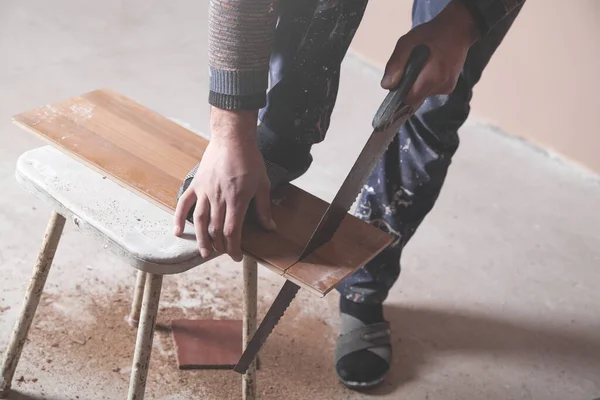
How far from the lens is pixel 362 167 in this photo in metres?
1.21

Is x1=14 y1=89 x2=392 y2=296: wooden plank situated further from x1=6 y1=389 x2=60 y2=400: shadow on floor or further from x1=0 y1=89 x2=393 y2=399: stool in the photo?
x1=6 y1=389 x2=60 y2=400: shadow on floor

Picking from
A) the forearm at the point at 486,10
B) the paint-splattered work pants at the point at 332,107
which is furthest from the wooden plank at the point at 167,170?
the forearm at the point at 486,10

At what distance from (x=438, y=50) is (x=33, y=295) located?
0.88m

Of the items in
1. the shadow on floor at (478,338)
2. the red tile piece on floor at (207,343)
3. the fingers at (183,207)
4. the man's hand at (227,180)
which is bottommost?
the red tile piece on floor at (207,343)

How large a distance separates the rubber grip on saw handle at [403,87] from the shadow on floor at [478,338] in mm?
882

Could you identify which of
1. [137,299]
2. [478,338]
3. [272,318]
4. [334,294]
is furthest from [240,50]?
[478,338]

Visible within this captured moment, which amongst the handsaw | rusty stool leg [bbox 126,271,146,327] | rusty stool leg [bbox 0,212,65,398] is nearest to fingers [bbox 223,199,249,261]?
the handsaw

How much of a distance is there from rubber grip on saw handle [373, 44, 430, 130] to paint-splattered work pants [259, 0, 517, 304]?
217 mm

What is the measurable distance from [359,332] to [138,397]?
644 millimetres

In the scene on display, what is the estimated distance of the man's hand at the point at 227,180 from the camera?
1.13 metres

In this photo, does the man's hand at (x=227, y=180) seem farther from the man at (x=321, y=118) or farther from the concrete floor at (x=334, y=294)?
the concrete floor at (x=334, y=294)

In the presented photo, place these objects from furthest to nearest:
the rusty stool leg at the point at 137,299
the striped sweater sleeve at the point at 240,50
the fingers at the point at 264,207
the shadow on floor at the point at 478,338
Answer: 1. the shadow on floor at the point at 478,338
2. the rusty stool leg at the point at 137,299
3. the fingers at the point at 264,207
4. the striped sweater sleeve at the point at 240,50

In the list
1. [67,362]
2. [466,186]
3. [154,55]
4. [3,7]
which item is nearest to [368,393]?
[67,362]

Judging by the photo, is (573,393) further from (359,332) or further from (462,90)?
(462,90)
